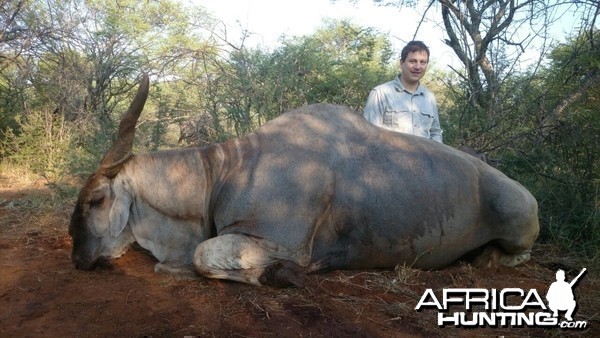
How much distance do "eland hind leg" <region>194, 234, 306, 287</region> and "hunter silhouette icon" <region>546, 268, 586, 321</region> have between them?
1489 millimetres

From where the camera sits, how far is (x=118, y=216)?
371cm

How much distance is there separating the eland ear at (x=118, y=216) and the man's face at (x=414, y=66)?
3.03 m

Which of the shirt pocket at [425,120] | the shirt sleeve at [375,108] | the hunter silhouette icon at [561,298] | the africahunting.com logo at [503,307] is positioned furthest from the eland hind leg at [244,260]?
the shirt pocket at [425,120]

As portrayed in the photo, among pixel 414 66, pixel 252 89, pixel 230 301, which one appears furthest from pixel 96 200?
pixel 252 89

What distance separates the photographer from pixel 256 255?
3355 millimetres

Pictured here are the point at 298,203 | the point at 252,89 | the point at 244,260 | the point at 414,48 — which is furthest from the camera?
the point at 252,89

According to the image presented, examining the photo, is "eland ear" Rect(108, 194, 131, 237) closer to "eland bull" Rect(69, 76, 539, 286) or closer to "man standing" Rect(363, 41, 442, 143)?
"eland bull" Rect(69, 76, 539, 286)

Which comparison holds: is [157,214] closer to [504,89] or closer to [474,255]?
[474,255]

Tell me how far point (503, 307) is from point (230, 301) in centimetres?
158

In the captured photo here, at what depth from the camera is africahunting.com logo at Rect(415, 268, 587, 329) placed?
9.66 feet

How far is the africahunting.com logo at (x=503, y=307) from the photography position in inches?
→ 116

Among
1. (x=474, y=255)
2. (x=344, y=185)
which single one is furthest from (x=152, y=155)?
(x=474, y=255)

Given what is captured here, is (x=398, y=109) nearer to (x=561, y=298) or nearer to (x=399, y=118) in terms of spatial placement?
(x=399, y=118)

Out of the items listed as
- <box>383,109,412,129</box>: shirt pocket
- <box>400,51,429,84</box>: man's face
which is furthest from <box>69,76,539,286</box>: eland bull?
<box>400,51,429,84</box>: man's face
